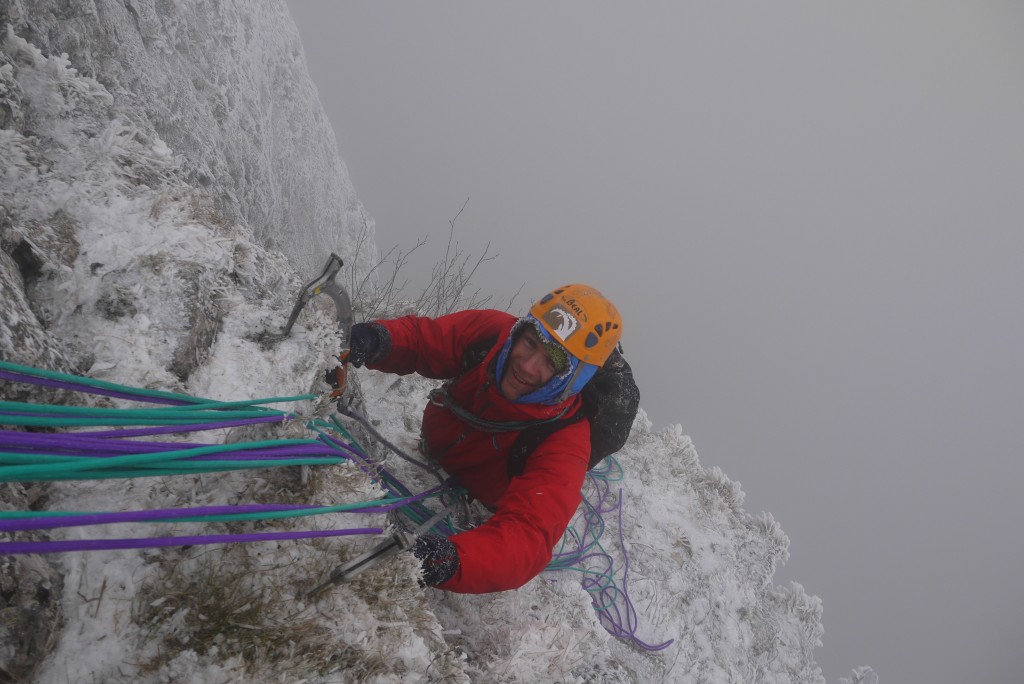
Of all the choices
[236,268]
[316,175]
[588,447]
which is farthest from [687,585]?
[316,175]

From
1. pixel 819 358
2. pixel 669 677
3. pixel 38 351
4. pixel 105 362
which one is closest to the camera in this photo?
pixel 38 351

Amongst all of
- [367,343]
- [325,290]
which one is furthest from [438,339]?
[325,290]

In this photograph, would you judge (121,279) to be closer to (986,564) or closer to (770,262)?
(986,564)

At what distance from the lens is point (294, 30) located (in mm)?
9727

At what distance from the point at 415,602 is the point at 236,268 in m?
1.72

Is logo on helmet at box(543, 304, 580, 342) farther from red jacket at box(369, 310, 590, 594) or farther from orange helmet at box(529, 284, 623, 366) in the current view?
red jacket at box(369, 310, 590, 594)

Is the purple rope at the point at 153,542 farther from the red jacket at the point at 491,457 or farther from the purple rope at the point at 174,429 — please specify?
the red jacket at the point at 491,457

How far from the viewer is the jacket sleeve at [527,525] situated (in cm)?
215

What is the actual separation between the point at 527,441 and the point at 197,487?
5.62ft

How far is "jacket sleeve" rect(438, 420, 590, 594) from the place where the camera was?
7.04 feet

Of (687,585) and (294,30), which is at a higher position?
(294,30)

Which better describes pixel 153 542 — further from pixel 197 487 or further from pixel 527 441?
pixel 527 441

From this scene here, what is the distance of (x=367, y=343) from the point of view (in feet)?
10.0

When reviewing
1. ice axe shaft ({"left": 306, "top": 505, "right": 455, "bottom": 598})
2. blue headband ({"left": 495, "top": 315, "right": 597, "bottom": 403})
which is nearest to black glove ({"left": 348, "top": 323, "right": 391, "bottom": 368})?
blue headband ({"left": 495, "top": 315, "right": 597, "bottom": 403})
